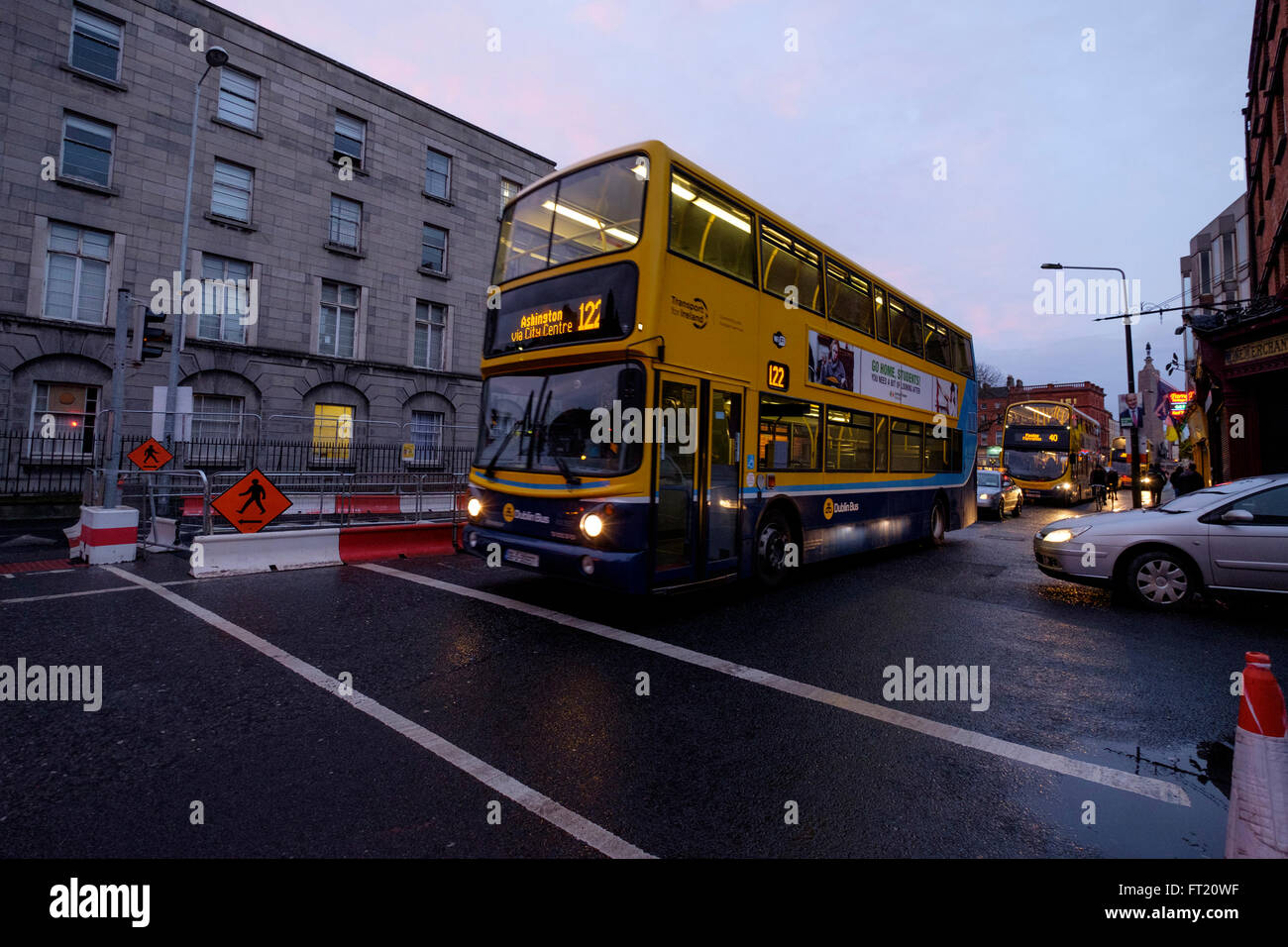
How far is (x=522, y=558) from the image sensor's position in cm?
650

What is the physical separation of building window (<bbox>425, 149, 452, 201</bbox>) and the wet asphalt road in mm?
20479

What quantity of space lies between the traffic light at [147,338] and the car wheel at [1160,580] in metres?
14.4

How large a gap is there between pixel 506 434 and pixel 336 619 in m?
2.58

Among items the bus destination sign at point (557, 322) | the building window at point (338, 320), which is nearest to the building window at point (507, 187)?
the building window at point (338, 320)

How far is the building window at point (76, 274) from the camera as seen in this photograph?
16000mm

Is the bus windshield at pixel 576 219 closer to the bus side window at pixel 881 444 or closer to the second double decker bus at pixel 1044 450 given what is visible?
the bus side window at pixel 881 444

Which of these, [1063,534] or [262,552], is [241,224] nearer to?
[262,552]

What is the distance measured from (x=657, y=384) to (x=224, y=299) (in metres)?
18.6

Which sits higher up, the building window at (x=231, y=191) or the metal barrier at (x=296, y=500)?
the building window at (x=231, y=191)

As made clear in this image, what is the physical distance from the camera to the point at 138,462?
9.43 metres

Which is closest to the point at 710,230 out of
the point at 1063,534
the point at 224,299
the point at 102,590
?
the point at 1063,534

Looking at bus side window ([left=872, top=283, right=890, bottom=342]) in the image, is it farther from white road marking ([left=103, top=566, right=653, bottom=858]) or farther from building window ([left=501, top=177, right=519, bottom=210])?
building window ([left=501, top=177, right=519, bottom=210])

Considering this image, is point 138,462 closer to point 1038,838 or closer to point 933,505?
point 1038,838
